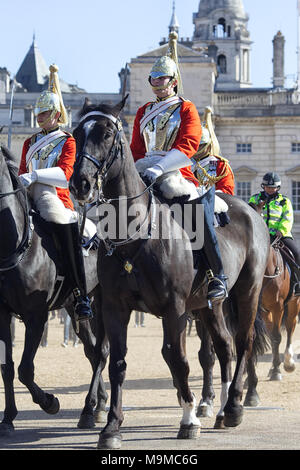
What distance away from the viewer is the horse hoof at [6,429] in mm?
9227

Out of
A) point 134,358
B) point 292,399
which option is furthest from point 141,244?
point 134,358

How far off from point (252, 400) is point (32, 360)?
3396 mm

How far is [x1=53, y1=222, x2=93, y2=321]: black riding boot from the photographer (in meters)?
10.1

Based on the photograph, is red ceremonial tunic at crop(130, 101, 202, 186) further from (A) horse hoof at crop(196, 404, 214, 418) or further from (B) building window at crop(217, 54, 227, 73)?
(B) building window at crop(217, 54, 227, 73)

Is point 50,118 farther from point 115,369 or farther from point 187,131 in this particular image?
point 115,369

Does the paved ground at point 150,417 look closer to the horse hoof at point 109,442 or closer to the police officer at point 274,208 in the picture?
the horse hoof at point 109,442

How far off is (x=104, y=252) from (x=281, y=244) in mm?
7226

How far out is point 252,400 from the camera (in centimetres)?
1174

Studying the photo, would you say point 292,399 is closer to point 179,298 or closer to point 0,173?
point 179,298

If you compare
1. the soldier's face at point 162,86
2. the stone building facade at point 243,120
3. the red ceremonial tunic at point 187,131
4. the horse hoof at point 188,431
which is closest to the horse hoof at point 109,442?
the horse hoof at point 188,431

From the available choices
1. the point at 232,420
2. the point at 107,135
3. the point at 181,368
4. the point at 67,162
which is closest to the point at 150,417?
the point at 232,420

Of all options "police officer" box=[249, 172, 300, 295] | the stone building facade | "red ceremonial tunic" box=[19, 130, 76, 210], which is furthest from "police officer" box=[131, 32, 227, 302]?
the stone building facade

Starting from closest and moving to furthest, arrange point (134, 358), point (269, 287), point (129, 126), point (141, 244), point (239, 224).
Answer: point (141, 244), point (239, 224), point (269, 287), point (134, 358), point (129, 126)

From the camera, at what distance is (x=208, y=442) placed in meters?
8.71
